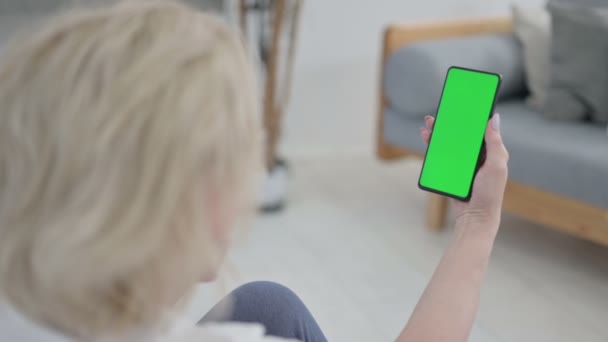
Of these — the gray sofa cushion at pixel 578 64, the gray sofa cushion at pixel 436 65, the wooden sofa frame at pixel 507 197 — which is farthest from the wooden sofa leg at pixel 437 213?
the gray sofa cushion at pixel 578 64

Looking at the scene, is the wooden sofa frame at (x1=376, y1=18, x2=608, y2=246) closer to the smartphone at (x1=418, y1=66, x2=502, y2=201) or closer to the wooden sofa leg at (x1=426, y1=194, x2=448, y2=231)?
the wooden sofa leg at (x1=426, y1=194, x2=448, y2=231)

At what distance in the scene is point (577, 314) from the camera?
1.61 meters

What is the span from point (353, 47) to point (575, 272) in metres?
1.26

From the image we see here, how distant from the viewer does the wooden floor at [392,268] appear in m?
1.58

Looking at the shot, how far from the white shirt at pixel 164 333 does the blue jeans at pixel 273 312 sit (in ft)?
0.91

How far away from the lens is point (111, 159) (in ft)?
1.46

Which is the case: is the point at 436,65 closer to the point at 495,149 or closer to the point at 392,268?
the point at 392,268

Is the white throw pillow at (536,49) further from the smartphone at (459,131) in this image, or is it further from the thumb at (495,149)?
the thumb at (495,149)

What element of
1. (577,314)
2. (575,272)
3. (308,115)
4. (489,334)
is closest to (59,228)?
(489,334)

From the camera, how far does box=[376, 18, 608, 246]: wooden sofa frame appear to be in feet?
5.40

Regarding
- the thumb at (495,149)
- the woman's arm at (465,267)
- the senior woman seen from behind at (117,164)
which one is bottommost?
the woman's arm at (465,267)

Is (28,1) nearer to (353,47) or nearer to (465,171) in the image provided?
(353,47)

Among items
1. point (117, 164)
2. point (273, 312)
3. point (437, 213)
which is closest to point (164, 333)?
point (117, 164)

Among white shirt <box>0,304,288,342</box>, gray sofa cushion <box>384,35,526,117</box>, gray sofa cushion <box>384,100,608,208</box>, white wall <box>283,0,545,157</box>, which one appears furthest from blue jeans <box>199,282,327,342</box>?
white wall <box>283,0,545,157</box>
